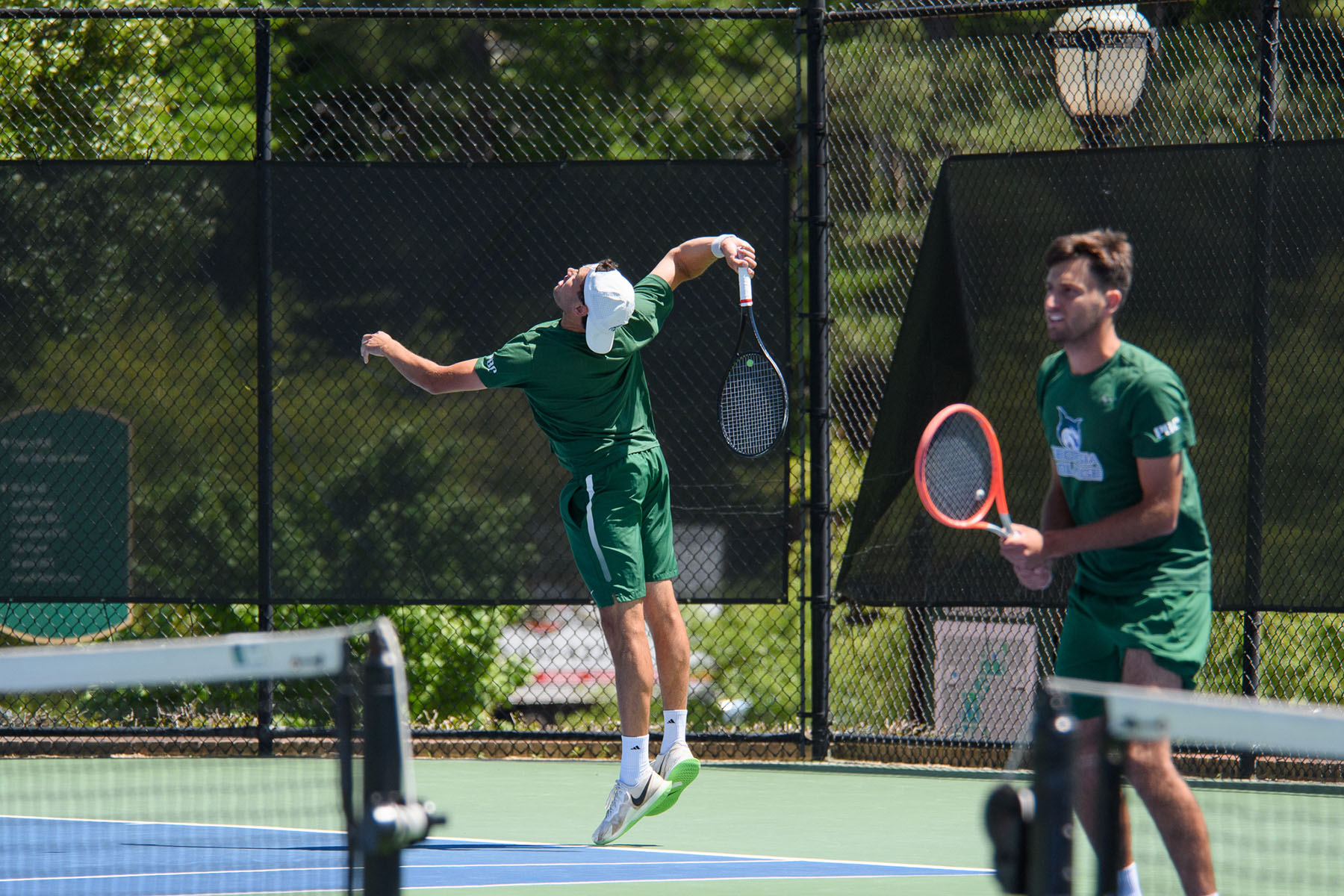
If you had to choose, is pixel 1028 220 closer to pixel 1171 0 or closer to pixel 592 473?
pixel 1171 0

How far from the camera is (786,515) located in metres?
6.67

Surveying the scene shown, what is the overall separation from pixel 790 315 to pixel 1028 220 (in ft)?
3.31

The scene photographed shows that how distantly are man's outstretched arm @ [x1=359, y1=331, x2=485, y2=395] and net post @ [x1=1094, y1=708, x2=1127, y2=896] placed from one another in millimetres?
2959

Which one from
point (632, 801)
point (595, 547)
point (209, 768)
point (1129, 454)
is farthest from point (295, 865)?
point (1129, 454)

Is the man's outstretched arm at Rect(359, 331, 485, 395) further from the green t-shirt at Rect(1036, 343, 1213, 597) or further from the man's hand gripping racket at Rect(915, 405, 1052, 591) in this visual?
the green t-shirt at Rect(1036, 343, 1213, 597)

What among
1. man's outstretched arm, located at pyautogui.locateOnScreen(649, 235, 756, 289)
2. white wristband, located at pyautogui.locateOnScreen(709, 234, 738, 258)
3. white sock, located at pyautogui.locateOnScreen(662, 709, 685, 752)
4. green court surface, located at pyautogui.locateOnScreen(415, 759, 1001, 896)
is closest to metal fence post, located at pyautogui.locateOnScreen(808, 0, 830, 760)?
green court surface, located at pyautogui.locateOnScreen(415, 759, 1001, 896)

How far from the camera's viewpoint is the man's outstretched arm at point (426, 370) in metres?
5.14

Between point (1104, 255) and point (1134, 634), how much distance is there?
0.80 m

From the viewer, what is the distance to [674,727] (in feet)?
Result: 17.2

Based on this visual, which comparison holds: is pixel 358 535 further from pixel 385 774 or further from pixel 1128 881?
pixel 385 774

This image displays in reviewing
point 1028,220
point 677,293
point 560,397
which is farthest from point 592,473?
point 1028,220

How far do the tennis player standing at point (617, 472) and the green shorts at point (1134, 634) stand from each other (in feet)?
5.79

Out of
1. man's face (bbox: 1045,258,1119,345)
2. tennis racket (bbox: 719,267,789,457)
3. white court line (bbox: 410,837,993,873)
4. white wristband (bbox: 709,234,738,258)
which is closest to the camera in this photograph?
man's face (bbox: 1045,258,1119,345)

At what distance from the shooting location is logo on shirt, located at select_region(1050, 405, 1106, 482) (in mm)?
3488
